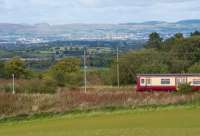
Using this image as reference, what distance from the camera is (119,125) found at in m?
16.2

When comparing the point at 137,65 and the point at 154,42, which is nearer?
the point at 137,65

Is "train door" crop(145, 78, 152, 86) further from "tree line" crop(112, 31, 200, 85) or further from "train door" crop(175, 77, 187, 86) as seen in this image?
"tree line" crop(112, 31, 200, 85)

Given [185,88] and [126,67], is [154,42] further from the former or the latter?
[185,88]

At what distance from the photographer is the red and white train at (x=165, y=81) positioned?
42.8 meters

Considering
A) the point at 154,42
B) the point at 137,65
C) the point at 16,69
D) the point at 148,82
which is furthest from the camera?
the point at 154,42

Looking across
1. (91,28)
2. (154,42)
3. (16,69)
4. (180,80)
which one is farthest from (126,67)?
(91,28)

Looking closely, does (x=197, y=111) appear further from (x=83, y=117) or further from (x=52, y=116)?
(x=52, y=116)

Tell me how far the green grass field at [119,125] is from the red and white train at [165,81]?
21.9m

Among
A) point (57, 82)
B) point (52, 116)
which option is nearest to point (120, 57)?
point (57, 82)

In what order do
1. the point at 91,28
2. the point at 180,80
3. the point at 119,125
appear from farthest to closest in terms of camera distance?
the point at 91,28 → the point at 180,80 → the point at 119,125

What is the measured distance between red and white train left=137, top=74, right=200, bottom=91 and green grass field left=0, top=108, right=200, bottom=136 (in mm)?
21878

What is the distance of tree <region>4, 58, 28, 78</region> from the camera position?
2179 inches

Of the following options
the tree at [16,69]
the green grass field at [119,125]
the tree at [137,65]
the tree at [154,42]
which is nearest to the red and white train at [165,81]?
the tree at [137,65]

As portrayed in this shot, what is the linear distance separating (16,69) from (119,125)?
4024 centimetres
